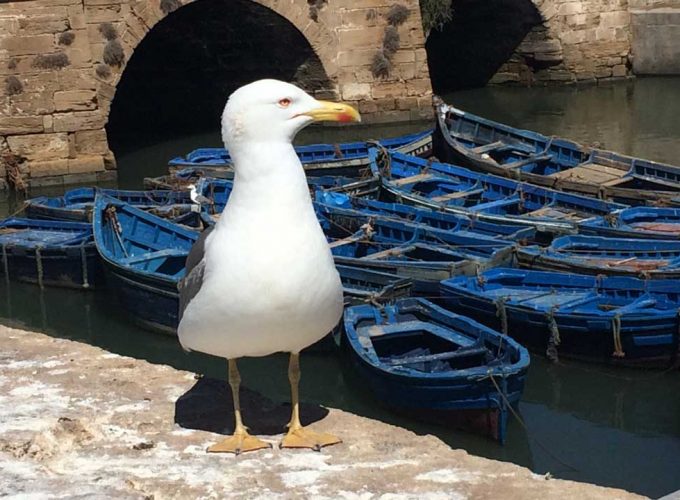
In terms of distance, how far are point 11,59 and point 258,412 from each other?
13608 mm

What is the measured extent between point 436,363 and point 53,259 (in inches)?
219

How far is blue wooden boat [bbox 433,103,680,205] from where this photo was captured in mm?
14117

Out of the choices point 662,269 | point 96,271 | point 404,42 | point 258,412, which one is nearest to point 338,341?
A: point 662,269

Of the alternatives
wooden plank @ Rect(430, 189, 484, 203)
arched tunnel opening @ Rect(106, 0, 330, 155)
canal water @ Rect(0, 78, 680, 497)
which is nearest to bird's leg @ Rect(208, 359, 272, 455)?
canal water @ Rect(0, 78, 680, 497)

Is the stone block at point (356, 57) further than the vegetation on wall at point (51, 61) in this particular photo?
Yes

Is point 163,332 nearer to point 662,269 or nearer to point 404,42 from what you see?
point 662,269

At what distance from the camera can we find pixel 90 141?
18.3 m

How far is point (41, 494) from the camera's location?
427cm

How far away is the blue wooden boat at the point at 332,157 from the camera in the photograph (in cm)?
1644

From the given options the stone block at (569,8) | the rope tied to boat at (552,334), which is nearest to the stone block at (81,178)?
the rope tied to boat at (552,334)

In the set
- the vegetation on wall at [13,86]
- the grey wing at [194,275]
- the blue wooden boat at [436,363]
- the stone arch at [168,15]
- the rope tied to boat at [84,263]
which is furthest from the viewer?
the stone arch at [168,15]

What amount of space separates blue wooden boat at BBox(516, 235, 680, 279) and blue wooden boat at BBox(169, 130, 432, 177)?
192 inches

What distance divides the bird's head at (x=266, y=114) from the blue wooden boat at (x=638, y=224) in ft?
25.5

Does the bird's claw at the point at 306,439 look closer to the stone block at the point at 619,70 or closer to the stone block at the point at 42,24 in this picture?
the stone block at the point at 42,24
